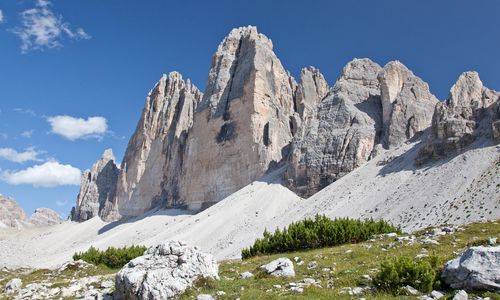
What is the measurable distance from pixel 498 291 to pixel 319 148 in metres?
65.8

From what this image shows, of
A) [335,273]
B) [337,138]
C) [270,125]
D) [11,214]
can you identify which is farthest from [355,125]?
[11,214]

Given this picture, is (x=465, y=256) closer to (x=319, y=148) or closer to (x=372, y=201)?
(x=372, y=201)

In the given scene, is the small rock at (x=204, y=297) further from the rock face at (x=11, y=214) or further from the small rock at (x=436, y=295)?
the rock face at (x=11, y=214)

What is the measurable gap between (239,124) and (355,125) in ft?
89.2

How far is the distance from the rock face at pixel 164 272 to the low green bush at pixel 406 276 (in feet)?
19.3

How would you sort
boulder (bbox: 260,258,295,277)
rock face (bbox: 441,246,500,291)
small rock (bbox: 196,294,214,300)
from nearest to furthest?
rock face (bbox: 441,246,500,291)
small rock (bbox: 196,294,214,300)
boulder (bbox: 260,258,295,277)

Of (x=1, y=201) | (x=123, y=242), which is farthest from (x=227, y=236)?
(x=1, y=201)

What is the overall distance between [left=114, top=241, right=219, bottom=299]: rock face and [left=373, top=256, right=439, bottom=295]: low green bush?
5.87 meters

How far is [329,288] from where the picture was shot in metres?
13.7

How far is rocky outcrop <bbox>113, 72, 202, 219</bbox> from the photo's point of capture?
390 feet

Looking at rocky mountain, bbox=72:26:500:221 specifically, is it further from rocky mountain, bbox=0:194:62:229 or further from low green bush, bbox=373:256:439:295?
rocky mountain, bbox=0:194:62:229

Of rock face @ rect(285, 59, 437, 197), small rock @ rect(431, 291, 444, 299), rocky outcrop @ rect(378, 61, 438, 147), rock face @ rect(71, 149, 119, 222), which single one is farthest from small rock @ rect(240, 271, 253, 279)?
rock face @ rect(71, 149, 119, 222)

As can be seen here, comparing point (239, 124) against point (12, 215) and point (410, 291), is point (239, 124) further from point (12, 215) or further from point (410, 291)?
point (12, 215)

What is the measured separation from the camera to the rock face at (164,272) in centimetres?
1409
